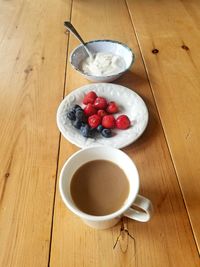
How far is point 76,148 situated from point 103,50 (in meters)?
0.35

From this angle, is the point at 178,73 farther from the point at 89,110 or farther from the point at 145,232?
the point at 145,232

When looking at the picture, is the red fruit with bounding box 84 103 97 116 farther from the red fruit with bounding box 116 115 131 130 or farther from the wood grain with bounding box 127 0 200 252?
the wood grain with bounding box 127 0 200 252

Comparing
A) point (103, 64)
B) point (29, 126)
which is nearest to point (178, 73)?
point (103, 64)

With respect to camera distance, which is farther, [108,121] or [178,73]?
[178,73]

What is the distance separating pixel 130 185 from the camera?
1.46ft

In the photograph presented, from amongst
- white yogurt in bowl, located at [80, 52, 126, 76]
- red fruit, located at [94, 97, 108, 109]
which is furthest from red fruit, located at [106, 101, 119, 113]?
white yogurt in bowl, located at [80, 52, 126, 76]

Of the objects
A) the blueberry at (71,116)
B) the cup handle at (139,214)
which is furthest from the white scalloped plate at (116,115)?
the cup handle at (139,214)

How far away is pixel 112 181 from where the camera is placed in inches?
18.1

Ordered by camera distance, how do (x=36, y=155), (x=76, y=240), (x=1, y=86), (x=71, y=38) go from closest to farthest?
1. (x=76, y=240)
2. (x=36, y=155)
3. (x=1, y=86)
4. (x=71, y=38)

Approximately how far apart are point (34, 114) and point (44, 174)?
0.17 m

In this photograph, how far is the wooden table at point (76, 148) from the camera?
1.45 ft

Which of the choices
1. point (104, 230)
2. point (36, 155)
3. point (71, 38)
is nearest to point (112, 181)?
point (104, 230)

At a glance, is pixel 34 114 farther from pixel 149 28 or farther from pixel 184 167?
pixel 149 28

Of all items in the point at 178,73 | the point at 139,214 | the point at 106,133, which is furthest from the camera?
the point at 178,73
